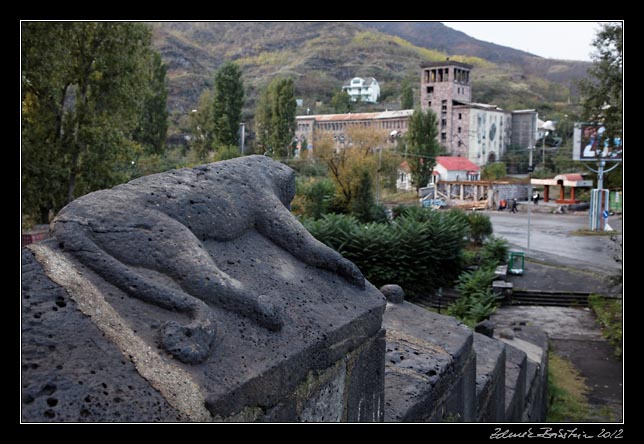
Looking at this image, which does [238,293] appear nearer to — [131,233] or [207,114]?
[131,233]

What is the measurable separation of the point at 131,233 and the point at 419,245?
48.1 feet

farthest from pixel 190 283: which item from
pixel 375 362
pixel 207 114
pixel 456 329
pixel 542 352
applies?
pixel 207 114

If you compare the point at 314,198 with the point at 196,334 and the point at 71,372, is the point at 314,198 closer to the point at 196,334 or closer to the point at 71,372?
the point at 196,334

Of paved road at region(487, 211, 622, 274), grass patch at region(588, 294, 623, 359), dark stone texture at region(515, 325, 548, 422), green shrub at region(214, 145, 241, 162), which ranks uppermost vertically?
green shrub at region(214, 145, 241, 162)

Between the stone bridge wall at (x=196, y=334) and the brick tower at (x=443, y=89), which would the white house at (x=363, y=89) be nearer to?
the brick tower at (x=443, y=89)

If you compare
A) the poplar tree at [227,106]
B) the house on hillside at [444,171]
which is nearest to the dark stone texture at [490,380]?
the poplar tree at [227,106]

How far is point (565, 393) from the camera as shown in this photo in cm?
920

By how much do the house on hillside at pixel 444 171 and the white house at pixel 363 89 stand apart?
40.1m

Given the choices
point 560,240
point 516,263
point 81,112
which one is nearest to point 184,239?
point 81,112

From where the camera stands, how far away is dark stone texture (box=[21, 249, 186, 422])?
219 centimetres

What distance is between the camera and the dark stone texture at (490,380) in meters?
5.49

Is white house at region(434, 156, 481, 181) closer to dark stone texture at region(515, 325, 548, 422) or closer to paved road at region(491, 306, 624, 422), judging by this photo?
paved road at region(491, 306, 624, 422)

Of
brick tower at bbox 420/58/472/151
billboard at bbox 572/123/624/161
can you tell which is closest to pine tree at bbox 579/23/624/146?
billboard at bbox 572/123/624/161

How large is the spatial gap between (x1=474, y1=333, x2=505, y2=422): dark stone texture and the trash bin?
1220 cm
